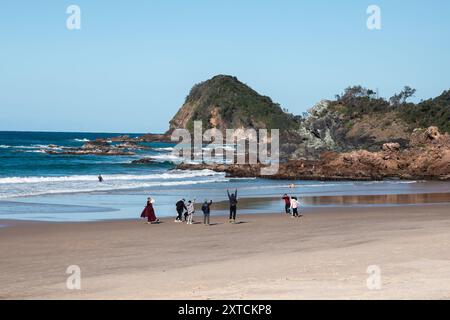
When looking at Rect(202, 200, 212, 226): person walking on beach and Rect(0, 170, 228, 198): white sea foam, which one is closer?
Rect(202, 200, 212, 226): person walking on beach

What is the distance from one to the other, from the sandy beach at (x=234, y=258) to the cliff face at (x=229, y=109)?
119877 millimetres

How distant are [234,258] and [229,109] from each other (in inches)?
5719

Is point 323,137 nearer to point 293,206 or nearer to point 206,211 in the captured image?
point 293,206

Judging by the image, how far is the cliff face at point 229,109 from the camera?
155125 mm

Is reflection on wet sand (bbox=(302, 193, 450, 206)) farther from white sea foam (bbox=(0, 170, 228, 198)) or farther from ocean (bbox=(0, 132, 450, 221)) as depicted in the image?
white sea foam (bbox=(0, 170, 228, 198))

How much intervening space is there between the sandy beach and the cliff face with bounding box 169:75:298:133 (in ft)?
393

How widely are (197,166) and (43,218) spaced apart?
3736 centimetres

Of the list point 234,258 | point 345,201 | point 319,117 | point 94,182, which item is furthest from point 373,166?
point 234,258

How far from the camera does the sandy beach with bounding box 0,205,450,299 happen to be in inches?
457

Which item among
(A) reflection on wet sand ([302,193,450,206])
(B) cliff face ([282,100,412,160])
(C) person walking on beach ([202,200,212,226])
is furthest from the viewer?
(B) cliff face ([282,100,412,160])

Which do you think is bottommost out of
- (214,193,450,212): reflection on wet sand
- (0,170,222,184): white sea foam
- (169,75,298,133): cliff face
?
(214,193,450,212): reflection on wet sand

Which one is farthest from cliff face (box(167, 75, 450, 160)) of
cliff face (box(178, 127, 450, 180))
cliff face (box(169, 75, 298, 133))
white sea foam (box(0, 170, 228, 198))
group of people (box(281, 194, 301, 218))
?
group of people (box(281, 194, 301, 218))

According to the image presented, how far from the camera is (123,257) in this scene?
54.5ft

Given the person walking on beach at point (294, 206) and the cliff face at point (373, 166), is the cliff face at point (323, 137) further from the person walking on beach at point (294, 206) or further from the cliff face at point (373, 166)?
the person walking on beach at point (294, 206)
